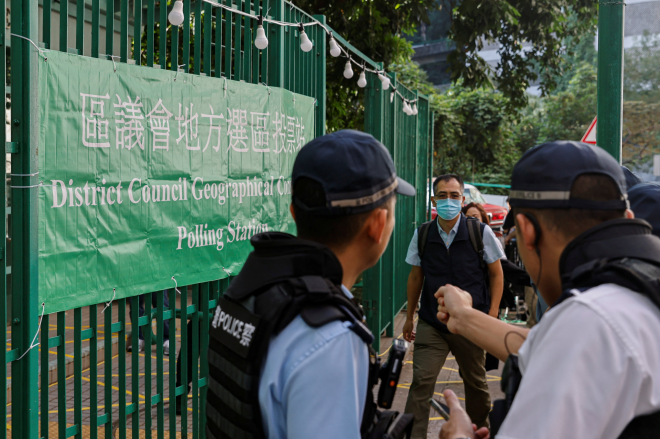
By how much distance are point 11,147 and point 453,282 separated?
3280 mm

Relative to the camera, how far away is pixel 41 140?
2.95 m

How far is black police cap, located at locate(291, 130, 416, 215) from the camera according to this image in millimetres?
1664

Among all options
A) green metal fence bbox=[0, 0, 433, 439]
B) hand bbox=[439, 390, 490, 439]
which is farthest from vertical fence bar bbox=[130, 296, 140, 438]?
hand bbox=[439, 390, 490, 439]

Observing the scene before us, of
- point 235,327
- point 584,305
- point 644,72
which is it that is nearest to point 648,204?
point 584,305

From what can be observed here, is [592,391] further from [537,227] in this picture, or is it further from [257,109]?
[257,109]

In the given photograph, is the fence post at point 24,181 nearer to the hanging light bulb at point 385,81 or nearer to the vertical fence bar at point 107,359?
the vertical fence bar at point 107,359

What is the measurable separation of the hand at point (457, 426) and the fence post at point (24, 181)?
196 cm

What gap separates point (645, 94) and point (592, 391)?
44405 mm

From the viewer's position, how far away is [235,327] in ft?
5.50

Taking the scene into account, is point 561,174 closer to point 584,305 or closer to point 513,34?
point 584,305

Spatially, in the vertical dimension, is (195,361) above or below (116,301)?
below

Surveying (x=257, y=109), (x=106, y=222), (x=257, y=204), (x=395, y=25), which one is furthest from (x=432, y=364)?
(x=395, y=25)

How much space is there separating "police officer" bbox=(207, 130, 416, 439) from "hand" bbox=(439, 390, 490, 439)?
256 mm

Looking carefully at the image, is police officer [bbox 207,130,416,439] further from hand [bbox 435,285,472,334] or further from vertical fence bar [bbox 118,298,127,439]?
vertical fence bar [bbox 118,298,127,439]
